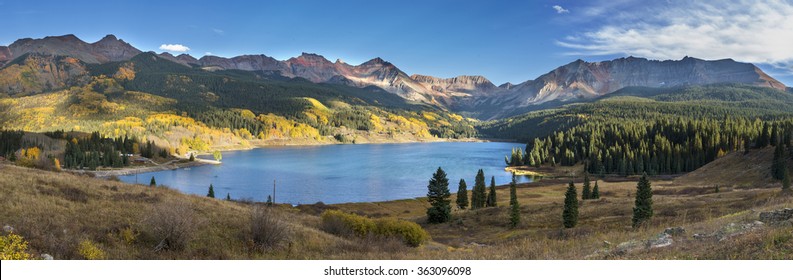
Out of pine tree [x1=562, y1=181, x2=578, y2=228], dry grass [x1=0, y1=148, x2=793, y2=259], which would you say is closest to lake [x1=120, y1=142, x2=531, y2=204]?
pine tree [x1=562, y1=181, x2=578, y2=228]

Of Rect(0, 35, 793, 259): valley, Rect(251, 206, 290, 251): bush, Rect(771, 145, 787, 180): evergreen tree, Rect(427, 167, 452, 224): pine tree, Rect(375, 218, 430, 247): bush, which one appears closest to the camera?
Rect(0, 35, 793, 259): valley

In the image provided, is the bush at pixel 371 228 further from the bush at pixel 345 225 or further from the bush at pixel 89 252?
the bush at pixel 89 252

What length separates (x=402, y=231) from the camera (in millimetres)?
33844

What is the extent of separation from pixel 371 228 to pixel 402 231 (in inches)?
92.0

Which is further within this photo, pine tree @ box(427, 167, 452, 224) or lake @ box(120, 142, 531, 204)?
lake @ box(120, 142, 531, 204)

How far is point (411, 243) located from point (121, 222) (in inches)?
738

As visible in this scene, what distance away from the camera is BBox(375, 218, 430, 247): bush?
3303 cm

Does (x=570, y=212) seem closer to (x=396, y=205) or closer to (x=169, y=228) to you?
(x=169, y=228)

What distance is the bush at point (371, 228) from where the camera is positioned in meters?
32.0

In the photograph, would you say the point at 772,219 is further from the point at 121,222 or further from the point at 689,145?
the point at 689,145

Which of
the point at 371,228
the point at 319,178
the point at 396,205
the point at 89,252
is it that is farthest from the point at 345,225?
the point at 319,178

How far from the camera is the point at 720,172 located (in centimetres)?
11350

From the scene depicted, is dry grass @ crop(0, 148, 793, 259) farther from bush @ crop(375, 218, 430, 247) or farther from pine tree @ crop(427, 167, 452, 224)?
pine tree @ crop(427, 167, 452, 224)

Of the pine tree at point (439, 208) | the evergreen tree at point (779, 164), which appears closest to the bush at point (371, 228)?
the pine tree at point (439, 208)
